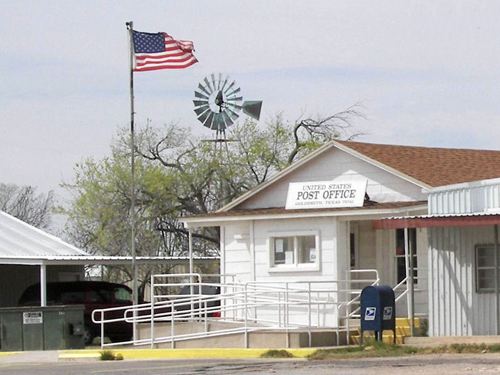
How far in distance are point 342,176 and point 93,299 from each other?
8847 mm

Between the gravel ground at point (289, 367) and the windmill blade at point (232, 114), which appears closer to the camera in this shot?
the gravel ground at point (289, 367)

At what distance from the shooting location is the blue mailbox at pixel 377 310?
2658cm

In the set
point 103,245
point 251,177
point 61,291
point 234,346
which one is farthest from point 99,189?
point 234,346

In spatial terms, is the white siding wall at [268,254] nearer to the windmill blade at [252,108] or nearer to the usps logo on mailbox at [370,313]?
the usps logo on mailbox at [370,313]

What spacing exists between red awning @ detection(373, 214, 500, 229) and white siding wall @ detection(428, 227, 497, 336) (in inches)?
45.5

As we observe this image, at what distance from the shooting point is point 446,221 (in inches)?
1030

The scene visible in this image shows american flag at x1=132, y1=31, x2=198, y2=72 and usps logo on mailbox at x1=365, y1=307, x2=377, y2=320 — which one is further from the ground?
american flag at x1=132, y1=31, x2=198, y2=72

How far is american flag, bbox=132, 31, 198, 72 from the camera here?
36562mm

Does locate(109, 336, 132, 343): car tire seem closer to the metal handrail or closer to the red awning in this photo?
the metal handrail

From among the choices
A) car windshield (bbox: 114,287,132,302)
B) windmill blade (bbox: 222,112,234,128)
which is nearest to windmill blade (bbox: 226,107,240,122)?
windmill blade (bbox: 222,112,234,128)

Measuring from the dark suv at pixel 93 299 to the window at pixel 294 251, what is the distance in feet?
20.0

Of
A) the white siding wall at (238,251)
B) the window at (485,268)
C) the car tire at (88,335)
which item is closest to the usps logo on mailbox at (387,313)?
the window at (485,268)

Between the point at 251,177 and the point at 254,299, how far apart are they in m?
25.0

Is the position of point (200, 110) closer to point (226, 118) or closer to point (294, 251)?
point (226, 118)
